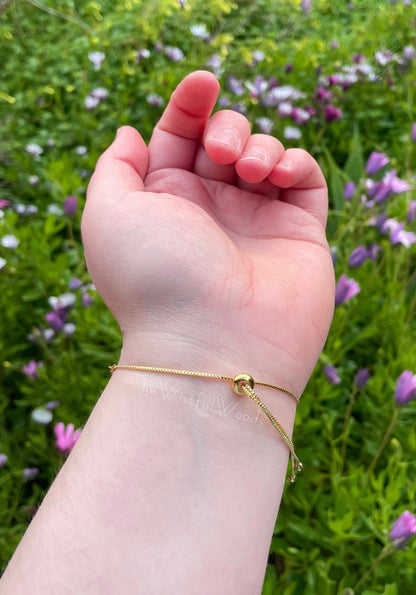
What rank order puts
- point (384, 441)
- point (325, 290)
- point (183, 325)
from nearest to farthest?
point (183, 325) < point (325, 290) < point (384, 441)

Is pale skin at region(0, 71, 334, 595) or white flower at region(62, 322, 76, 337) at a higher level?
pale skin at region(0, 71, 334, 595)

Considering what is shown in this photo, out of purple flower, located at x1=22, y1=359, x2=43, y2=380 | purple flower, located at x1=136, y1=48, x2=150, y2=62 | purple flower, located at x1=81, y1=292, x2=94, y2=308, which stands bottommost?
purple flower, located at x1=22, y1=359, x2=43, y2=380

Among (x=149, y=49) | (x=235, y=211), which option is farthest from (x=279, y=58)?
(x=235, y=211)

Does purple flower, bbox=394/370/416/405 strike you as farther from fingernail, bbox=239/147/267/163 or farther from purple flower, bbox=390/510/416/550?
fingernail, bbox=239/147/267/163

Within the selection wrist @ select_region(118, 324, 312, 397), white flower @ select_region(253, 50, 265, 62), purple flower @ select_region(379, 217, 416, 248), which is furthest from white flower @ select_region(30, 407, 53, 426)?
white flower @ select_region(253, 50, 265, 62)

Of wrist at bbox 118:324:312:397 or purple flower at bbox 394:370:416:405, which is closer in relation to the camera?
wrist at bbox 118:324:312:397

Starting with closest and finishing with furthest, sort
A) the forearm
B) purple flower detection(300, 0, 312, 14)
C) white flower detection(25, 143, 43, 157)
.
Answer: the forearm
white flower detection(25, 143, 43, 157)
purple flower detection(300, 0, 312, 14)

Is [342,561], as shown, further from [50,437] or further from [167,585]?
[50,437]
